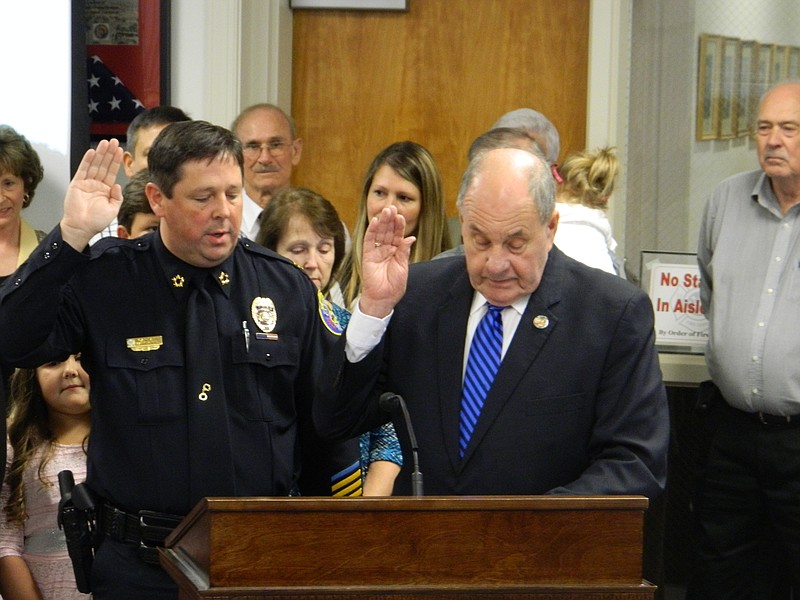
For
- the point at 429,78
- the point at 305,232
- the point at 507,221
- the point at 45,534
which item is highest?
the point at 429,78

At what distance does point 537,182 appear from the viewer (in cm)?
264

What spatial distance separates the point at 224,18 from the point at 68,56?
0.70 meters

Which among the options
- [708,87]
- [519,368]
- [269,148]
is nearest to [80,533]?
[519,368]

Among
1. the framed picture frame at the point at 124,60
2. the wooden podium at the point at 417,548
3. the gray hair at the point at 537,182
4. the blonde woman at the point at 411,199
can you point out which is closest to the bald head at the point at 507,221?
the gray hair at the point at 537,182

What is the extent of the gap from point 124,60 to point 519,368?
11.3 feet

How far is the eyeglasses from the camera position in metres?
4.77

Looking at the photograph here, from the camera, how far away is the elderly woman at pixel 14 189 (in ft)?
14.4

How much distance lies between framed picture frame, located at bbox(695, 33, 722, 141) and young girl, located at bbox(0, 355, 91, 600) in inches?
121

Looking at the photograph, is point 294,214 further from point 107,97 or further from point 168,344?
point 107,97

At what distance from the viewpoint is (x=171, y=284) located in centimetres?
294

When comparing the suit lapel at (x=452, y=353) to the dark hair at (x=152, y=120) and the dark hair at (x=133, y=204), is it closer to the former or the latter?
the dark hair at (x=133, y=204)

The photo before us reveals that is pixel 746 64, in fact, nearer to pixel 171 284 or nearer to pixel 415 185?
pixel 415 185

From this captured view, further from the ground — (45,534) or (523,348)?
(523,348)

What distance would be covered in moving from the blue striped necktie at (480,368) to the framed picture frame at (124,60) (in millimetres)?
3171
